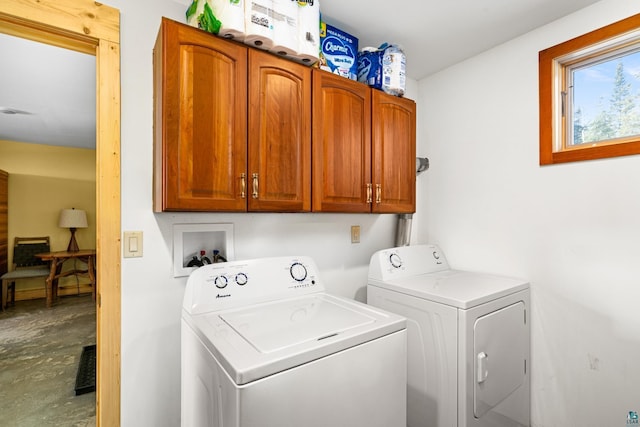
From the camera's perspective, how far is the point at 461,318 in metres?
1.43

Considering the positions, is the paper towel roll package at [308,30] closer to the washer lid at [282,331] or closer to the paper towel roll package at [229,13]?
the paper towel roll package at [229,13]

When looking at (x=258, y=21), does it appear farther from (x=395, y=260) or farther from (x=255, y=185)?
(x=395, y=260)

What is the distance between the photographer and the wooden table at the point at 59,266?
4.44m

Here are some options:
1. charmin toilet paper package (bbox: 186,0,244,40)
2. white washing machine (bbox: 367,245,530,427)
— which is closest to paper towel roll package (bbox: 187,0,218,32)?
charmin toilet paper package (bbox: 186,0,244,40)

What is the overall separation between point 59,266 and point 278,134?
523 cm

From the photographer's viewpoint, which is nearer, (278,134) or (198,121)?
(198,121)

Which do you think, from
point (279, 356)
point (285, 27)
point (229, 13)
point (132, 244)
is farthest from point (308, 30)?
point (279, 356)

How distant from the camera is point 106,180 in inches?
52.4

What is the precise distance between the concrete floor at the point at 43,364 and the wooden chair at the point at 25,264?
0.33 metres

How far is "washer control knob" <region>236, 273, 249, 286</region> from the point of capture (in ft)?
4.66

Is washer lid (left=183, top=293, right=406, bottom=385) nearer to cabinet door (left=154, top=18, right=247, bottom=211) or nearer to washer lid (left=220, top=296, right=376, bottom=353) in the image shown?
washer lid (left=220, top=296, right=376, bottom=353)

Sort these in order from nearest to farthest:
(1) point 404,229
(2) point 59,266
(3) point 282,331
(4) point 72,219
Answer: (3) point 282,331
(1) point 404,229
(2) point 59,266
(4) point 72,219

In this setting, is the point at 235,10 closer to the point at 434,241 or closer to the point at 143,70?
the point at 143,70

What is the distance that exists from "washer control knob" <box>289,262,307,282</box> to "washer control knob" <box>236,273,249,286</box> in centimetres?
24
